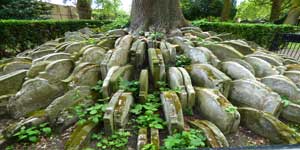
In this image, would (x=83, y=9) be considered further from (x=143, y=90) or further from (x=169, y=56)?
(x=143, y=90)

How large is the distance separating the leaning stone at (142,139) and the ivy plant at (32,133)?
0.81 m

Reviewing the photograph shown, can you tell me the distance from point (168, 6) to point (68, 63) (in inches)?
94.0

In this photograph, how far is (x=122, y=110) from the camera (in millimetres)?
1772

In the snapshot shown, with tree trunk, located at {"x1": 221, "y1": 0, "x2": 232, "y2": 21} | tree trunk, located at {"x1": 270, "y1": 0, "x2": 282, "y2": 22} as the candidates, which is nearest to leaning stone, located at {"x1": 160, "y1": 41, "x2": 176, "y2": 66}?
tree trunk, located at {"x1": 221, "y1": 0, "x2": 232, "y2": 21}

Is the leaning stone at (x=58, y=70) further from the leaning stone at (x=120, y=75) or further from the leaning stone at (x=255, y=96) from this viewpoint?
the leaning stone at (x=255, y=96)

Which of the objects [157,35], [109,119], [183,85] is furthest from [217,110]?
[157,35]

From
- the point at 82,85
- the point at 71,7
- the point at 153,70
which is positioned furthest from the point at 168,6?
the point at 71,7

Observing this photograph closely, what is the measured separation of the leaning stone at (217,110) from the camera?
5.95 ft

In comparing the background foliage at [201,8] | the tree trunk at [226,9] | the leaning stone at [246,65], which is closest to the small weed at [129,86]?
the leaning stone at [246,65]

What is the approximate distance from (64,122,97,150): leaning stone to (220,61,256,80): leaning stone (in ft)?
5.45

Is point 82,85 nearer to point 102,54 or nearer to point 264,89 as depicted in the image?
point 102,54

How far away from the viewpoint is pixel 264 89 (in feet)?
6.85

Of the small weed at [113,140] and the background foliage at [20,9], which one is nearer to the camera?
the small weed at [113,140]

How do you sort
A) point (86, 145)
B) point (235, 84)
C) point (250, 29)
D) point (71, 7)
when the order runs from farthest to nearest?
point (71, 7)
point (250, 29)
point (235, 84)
point (86, 145)
